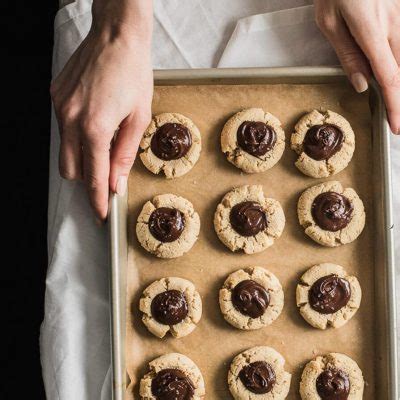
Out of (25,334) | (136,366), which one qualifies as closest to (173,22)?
(136,366)

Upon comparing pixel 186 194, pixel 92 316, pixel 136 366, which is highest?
pixel 186 194

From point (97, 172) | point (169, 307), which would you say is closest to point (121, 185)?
point (97, 172)

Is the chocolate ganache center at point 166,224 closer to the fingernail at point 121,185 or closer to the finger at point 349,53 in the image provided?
the fingernail at point 121,185

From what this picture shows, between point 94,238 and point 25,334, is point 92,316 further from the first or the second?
point 25,334

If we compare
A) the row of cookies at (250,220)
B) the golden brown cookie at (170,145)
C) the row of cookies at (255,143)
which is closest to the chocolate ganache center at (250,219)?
the row of cookies at (250,220)

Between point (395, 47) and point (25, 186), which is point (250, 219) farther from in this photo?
point (25, 186)

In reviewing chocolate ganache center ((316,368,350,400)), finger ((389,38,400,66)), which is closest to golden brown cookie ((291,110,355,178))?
finger ((389,38,400,66))
